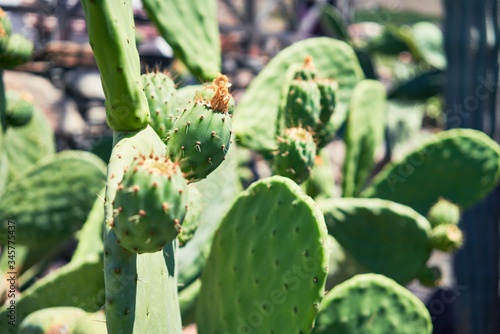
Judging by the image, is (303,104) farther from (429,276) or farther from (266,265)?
(429,276)

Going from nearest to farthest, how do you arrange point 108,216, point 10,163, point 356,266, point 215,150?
point 108,216 → point 215,150 → point 356,266 → point 10,163

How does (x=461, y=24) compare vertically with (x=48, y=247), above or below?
above

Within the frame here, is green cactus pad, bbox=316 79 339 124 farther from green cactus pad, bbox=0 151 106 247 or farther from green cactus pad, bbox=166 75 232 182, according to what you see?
green cactus pad, bbox=0 151 106 247

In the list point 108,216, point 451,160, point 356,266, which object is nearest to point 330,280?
point 356,266

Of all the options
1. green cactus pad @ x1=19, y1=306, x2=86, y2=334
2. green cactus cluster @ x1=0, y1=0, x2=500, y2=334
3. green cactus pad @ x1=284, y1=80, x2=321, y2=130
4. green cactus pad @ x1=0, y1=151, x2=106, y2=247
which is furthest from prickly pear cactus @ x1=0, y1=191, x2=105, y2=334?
green cactus pad @ x1=284, y1=80, x2=321, y2=130

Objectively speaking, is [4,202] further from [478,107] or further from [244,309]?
[478,107]
